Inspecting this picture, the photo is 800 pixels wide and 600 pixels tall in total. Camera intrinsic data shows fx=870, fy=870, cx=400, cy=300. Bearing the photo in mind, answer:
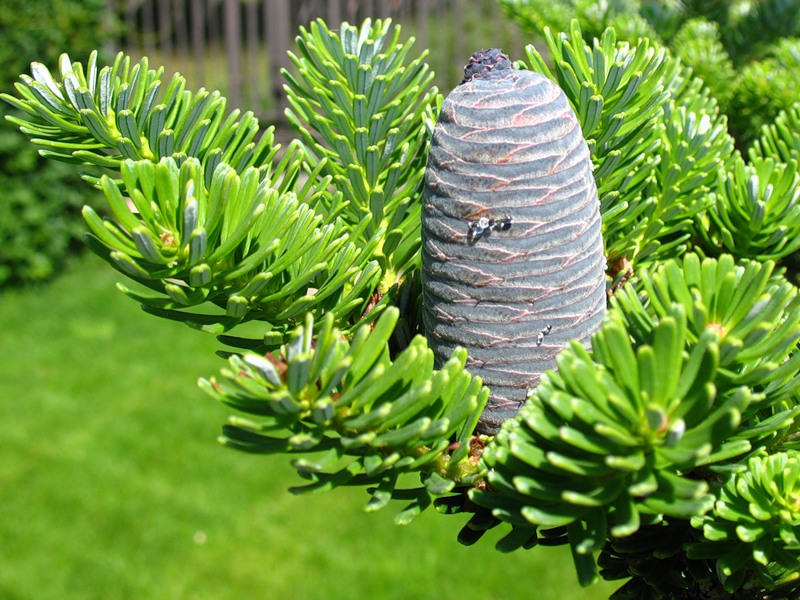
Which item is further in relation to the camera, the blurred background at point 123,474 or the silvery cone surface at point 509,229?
the blurred background at point 123,474

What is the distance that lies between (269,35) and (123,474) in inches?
157

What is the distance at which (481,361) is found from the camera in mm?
701

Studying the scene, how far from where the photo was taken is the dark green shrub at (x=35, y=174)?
5281 mm

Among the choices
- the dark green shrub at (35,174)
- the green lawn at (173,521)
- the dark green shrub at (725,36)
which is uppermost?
the dark green shrub at (725,36)

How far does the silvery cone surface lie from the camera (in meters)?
0.65

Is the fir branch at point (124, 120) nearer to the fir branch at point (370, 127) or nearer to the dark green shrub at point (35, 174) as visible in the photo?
the fir branch at point (370, 127)

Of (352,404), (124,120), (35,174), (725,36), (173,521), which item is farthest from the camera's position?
(35,174)

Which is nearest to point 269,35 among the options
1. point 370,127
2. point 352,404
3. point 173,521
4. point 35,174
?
point 35,174

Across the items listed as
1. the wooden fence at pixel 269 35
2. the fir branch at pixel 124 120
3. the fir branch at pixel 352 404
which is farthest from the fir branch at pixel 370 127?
the wooden fence at pixel 269 35

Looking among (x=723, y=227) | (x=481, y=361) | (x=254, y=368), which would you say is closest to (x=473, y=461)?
(x=481, y=361)

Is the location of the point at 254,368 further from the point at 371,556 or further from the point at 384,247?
the point at 371,556

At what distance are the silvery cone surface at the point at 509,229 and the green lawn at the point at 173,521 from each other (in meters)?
2.86

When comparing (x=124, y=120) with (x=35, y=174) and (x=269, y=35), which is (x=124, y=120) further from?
(x=269, y=35)

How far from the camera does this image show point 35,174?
5.48m
